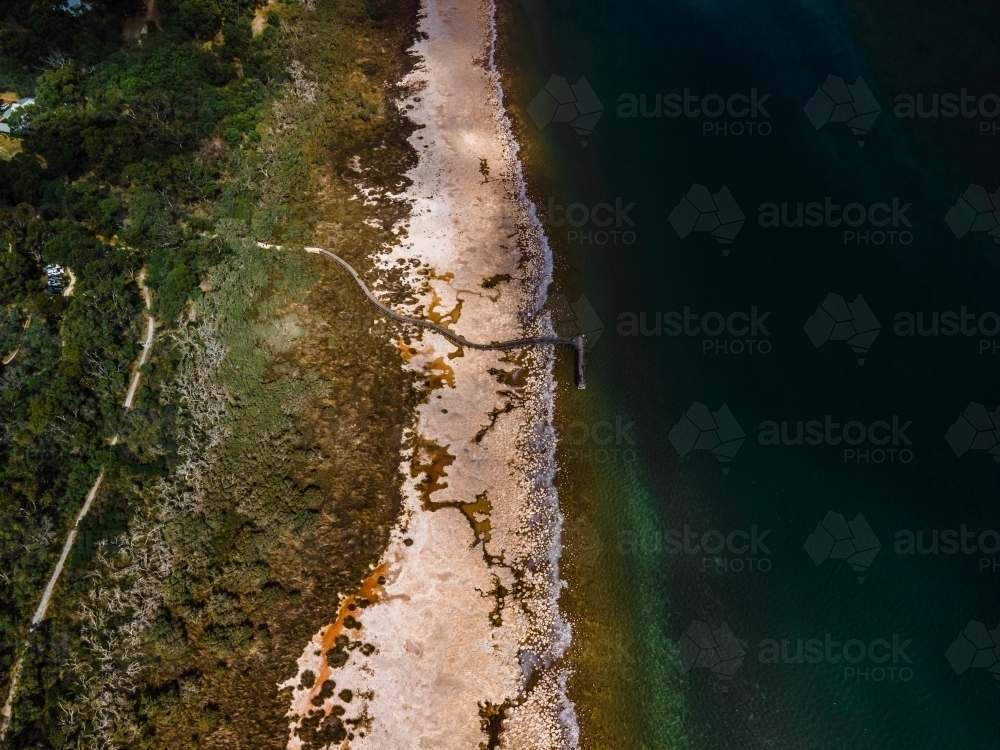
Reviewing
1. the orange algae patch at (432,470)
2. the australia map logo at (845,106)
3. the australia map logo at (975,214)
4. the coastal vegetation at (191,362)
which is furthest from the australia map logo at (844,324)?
the coastal vegetation at (191,362)

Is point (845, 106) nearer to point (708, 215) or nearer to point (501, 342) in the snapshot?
point (708, 215)

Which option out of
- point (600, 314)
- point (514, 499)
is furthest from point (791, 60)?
point (514, 499)

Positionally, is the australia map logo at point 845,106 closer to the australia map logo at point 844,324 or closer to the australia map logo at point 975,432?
the australia map logo at point 844,324

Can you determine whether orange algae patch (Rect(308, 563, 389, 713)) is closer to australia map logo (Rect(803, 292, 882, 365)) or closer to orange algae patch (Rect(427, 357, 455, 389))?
orange algae patch (Rect(427, 357, 455, 389))

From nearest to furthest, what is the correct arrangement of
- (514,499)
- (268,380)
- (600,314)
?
(514,499) < (268,380) < (600,314)

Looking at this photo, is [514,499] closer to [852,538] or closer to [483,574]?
[483,574]

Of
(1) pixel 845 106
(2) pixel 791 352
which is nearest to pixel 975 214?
(1) pixel 845 106
